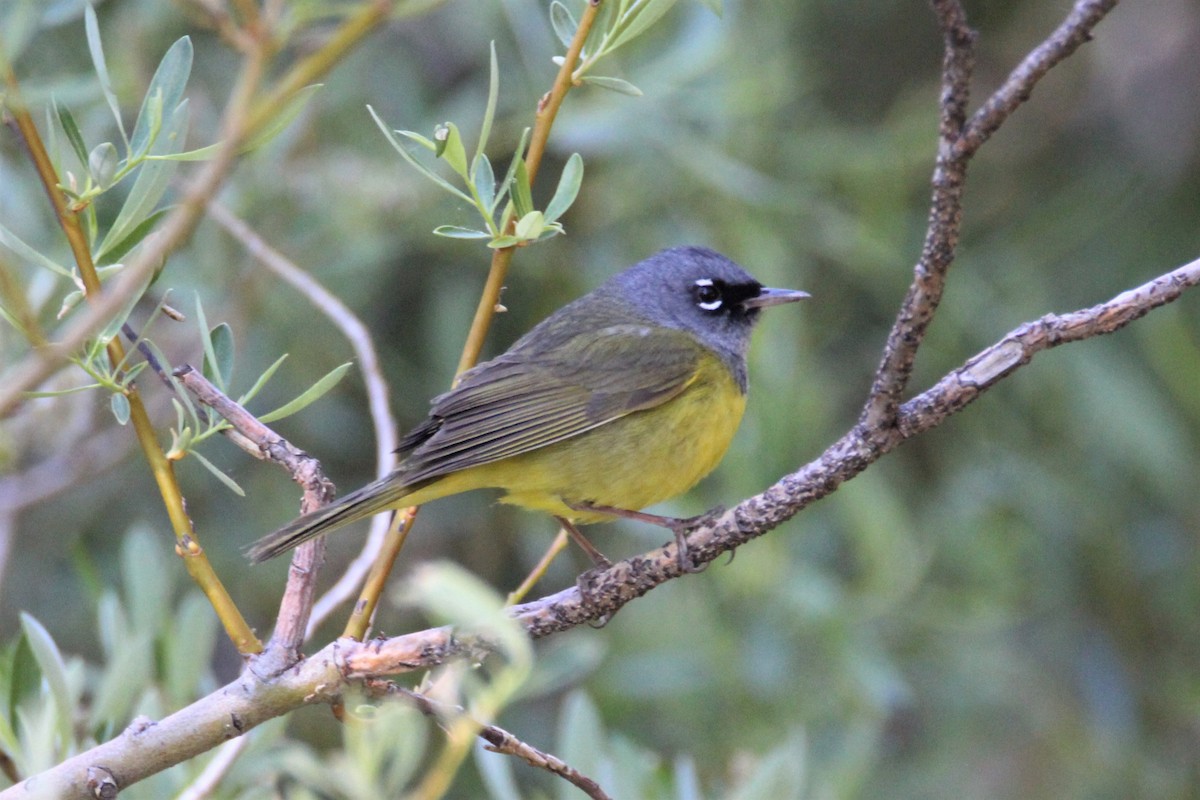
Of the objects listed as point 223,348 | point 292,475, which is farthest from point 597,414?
point 223,348

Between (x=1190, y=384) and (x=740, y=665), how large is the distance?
5.55 ft

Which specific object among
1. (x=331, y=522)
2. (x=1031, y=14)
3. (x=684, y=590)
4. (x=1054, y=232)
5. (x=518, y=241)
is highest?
(x=1031, y=14)

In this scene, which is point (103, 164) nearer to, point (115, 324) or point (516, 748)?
point (115, 324)

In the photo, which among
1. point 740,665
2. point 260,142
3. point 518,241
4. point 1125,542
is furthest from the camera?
point 1125,542

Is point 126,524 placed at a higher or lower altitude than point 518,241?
higher

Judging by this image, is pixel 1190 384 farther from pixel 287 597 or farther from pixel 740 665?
pixel 287 597

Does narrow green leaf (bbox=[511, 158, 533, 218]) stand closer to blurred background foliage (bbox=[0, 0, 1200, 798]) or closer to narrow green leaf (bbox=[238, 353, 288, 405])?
narrow green leaf (bbox=[238, 353, 288, 405])

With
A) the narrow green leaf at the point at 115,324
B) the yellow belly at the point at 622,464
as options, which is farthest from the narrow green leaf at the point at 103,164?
the yellow belly at the point at 622,464

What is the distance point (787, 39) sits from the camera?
4859 mm

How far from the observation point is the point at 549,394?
11.0ft

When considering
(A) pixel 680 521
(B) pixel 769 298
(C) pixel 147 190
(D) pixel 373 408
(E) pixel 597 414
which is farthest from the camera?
(B) pixel 769 298

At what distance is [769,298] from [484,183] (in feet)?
6.33

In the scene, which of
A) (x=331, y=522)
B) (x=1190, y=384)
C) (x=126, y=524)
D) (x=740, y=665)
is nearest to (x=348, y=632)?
(x=331, y=522)

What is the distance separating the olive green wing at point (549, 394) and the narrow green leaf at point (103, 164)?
4.05 ft
